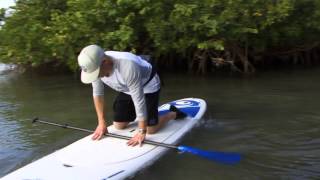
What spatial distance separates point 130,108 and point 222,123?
95.4 inches

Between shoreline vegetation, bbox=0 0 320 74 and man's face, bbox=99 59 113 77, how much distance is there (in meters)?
6.32

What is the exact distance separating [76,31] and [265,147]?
692 centimetres

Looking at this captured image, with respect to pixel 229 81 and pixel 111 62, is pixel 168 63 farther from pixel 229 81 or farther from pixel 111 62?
pixel 111 62

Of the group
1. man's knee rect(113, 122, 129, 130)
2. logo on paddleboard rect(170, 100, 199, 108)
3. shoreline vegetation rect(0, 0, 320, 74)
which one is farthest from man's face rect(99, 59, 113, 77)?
shoreline vegetation rect(0, 0, 320, 74)

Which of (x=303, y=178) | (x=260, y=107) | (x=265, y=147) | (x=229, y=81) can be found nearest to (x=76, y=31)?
(x=229, y=81)

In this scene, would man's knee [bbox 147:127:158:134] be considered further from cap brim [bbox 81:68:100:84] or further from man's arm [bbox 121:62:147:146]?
cap brim [bbox 81:68:100:84]

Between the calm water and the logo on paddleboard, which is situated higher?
the logo on paddleboard

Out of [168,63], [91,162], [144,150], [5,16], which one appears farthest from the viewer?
[168,63]

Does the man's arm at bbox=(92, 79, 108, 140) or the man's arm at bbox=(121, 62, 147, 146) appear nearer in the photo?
the man's arm at bbox=(121, 62, 147, 146)

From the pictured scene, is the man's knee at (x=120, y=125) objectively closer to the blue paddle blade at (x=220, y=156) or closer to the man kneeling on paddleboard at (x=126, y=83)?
the man kneeling on paddleboard at (x=126, y=83)

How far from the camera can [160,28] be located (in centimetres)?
1263

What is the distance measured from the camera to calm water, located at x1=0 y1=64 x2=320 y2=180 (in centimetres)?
666

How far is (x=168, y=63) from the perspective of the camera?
664 inches

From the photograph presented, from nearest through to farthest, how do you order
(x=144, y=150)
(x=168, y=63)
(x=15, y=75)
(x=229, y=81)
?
(x=144, y=150), (x=229, y=81), (x=168, y=63), (x=15, y=75)
